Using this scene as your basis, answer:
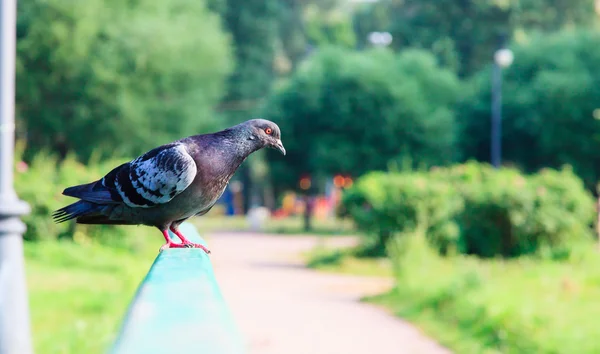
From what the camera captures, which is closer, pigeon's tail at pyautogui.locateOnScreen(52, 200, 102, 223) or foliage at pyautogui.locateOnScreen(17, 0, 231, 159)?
pigeon's tail at pyautogui.locateOnScreen(52, 200, 102, 223)

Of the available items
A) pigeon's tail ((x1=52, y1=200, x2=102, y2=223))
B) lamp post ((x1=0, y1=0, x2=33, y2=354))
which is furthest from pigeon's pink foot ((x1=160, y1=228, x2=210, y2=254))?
lamp post ((x1=0, y1=0, x2=33, y2=354))

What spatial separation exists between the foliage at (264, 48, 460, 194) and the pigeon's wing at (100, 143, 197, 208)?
98.4ft

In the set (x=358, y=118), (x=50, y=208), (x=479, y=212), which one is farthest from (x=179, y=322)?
(x=358, y=118)

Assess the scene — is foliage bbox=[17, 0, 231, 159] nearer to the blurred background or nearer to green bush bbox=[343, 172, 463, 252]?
the blurred background

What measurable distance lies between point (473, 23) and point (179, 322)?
44.2 metres

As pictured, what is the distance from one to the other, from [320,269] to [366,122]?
16309 millimetres

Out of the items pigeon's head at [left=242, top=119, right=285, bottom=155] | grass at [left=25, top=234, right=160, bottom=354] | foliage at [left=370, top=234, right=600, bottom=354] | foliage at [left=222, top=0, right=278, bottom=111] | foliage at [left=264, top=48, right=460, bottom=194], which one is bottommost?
foliage at [left=370, top=234, right=600, bottom=354]

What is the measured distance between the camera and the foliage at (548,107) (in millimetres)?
31750

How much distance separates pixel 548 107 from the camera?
32062mm

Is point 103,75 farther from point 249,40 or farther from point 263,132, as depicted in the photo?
point 263,132

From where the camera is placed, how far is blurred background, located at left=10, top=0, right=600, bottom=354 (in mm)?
11211

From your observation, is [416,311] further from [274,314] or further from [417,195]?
[417,195]

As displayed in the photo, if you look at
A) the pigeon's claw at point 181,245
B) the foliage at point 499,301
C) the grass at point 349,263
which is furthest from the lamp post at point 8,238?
the grass at point 349,263

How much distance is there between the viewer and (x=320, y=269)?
17734mm
